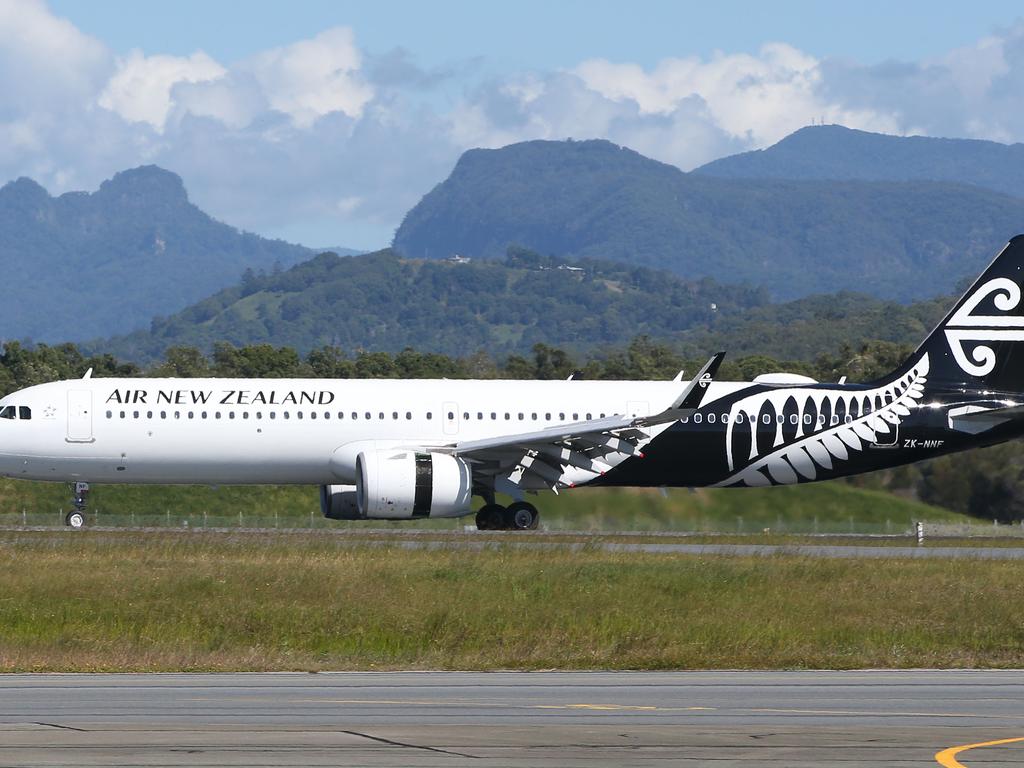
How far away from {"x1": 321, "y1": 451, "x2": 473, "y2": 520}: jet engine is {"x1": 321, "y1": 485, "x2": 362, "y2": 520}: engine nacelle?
1.85m

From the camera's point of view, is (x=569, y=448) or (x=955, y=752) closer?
(x=955, y=752)

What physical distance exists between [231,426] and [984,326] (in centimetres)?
2085

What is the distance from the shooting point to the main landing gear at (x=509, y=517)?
1736 inches

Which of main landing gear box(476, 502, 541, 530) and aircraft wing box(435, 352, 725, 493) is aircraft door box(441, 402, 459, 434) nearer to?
aircraft wing box(435, 352, 725, 493)

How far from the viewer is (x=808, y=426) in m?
45.7

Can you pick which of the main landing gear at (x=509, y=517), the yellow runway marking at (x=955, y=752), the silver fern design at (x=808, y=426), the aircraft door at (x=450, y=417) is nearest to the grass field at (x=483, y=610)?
the yellow runway marking at (x=955, y=752)

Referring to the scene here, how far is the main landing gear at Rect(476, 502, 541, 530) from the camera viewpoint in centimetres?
4409

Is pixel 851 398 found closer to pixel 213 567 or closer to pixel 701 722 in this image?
pixel 213 567

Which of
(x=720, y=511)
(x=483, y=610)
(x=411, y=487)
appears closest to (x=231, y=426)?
(x=411, y=487)

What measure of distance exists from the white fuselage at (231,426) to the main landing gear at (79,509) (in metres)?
0.97

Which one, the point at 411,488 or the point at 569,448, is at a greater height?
the point at 569,448

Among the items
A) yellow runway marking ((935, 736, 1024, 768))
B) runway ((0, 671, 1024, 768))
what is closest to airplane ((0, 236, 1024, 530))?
runway ((0, 671, 1024, 768))

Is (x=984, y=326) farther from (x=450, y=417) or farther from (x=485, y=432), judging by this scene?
(x=450, y=417)

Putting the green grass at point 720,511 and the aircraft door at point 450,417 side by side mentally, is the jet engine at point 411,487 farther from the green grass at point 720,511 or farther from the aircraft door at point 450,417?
the green grass at point 720,511
